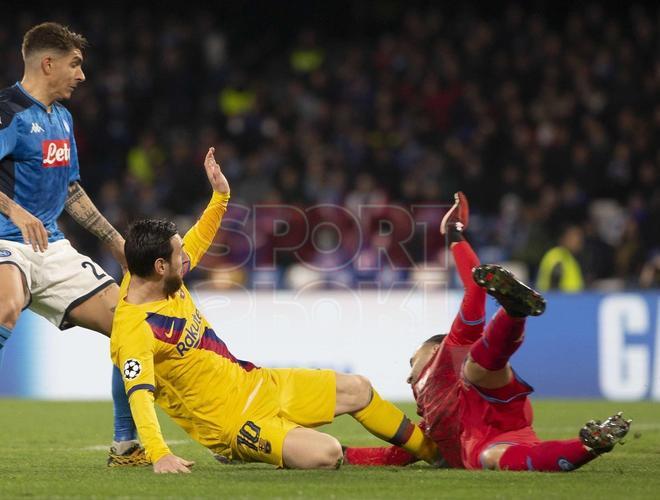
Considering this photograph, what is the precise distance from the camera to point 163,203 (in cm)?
1558

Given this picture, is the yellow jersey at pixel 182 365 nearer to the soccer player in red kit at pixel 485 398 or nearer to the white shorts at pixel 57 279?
the white shorts at pixel 57 279

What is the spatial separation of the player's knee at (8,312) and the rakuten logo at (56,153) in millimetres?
759

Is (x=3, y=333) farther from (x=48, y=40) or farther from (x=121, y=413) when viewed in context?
(x=48, y=40)

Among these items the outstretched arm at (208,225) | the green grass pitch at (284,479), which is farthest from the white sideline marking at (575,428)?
the outstretched arm at (208,225)

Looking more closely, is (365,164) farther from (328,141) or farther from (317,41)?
(317,41)

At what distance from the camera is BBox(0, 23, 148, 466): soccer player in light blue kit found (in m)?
6.21

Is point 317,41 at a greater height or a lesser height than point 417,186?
greater

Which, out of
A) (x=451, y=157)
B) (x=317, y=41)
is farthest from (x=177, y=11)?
(x=451, y=157)

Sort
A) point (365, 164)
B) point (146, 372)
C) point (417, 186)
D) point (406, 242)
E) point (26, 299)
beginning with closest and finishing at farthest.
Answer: point (146, 372) < point (26, 299) < point (406, 242) < point (417, 186) < point (365, 164)

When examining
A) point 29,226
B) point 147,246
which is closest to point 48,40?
point 29,226

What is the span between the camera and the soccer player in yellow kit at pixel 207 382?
225 inches

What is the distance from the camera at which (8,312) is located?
594cm

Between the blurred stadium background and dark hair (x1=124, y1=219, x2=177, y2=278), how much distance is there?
20.1 feet

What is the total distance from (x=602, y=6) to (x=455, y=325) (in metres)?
13.8
